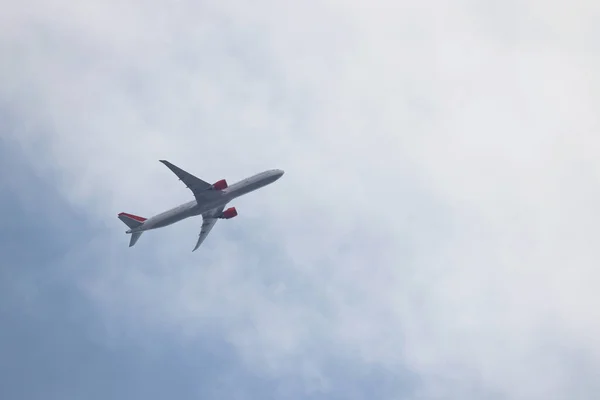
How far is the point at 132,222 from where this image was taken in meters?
178

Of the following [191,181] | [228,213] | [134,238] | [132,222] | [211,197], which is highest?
[228,213]

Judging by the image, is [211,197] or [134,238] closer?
[211,197]

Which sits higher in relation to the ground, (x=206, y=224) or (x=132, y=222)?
(x=206, y=224)

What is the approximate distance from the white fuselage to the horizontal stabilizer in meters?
3.64

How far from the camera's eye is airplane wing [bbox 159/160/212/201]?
169m

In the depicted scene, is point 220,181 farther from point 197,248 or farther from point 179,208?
point 197,248

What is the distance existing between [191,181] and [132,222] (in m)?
18.3

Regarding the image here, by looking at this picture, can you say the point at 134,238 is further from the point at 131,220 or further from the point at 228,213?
the point at 228,213

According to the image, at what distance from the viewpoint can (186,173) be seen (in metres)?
170

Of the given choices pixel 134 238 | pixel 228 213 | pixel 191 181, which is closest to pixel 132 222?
pixel 134 238

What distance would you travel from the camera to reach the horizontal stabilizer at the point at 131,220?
582 ft

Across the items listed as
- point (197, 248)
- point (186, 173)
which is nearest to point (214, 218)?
point (197, 248)

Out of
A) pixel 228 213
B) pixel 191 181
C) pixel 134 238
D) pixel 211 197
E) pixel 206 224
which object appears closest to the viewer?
pixel 191 181

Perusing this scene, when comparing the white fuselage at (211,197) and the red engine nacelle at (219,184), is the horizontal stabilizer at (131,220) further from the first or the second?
the red engine nacelle at (219,184)
